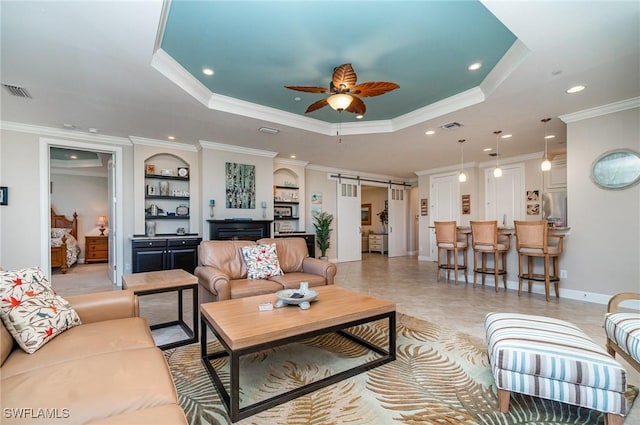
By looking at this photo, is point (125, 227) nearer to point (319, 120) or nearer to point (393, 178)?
point (319, 120)

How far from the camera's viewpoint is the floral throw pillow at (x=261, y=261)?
3430mm

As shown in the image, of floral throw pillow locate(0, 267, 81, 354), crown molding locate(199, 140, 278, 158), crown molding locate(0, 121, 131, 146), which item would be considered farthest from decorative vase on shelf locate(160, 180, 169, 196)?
floral throw pillow locate(0, 267, 81, 354)

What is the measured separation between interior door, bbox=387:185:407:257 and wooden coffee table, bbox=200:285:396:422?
22.2 ft

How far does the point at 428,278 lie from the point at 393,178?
14.3 feet

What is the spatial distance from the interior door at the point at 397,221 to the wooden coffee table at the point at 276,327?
6.76 m

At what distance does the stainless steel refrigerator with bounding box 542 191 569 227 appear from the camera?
634 centimetres

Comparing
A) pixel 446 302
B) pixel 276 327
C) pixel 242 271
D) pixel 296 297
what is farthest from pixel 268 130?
pixel 446 302

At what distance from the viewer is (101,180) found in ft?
27.2

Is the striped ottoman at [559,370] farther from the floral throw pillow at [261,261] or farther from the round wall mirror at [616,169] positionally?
the round wall mirror at [616,169]

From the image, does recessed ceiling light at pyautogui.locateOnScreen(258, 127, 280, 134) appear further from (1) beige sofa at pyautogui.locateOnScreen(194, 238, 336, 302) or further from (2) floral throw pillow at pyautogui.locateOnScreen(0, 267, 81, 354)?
(2) floral throw pillow at pyautogui.locateOnScreen(0, 267, 81, 354)

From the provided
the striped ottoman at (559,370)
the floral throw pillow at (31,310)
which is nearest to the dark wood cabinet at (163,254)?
the floral throw pillow at (31,310)

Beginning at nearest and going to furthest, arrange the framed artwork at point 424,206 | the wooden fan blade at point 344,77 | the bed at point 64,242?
the wooden fan blade at point 344,77, the bed at point 64,242, the framed artwork at point 424,206

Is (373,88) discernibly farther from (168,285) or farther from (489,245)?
(489,245)

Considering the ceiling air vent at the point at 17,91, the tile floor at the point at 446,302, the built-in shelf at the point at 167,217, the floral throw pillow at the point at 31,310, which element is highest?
the ceiling air vent at the point at 17,91
